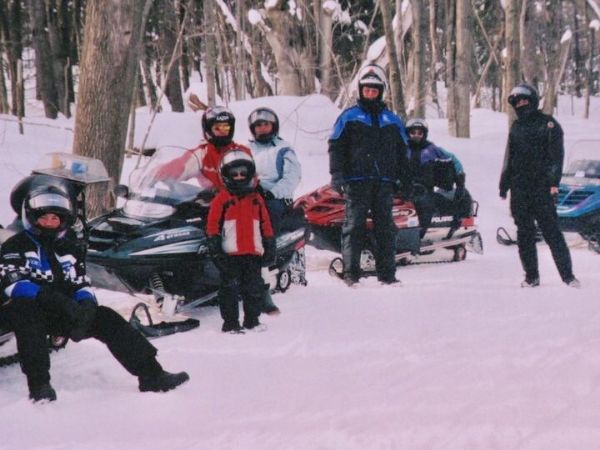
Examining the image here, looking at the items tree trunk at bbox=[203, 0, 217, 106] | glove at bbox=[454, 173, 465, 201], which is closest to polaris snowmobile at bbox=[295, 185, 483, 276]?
glove at bbox=[454, 173, 465, 201]

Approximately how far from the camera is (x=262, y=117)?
5.96 meters

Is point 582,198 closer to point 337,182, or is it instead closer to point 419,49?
point 337,182

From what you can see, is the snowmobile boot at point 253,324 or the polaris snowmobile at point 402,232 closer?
the snowmobile boot at point 253,324

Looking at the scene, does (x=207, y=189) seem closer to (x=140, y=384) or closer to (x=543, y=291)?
(x=140, y=384)

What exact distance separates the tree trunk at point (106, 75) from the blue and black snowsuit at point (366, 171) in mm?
2270

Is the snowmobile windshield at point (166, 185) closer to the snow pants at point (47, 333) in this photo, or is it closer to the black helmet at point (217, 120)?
the black helmet at point (217, 120)

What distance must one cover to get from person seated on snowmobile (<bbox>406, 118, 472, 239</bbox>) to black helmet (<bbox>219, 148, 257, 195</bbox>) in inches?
129

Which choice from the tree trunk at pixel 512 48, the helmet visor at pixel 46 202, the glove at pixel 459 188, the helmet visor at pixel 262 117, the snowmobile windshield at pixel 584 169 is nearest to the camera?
the helmet visor at pixel 46 202

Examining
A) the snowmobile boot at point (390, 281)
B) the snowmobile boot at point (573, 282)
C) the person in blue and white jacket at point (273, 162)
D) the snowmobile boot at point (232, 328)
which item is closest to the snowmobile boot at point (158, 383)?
the snowmobile boot at point (232, 328)

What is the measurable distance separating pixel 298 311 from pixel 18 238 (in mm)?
2358

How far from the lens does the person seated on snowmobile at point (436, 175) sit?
8172mm

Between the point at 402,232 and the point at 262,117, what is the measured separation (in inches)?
92.8

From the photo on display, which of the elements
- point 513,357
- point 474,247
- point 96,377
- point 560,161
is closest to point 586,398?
point 513,357

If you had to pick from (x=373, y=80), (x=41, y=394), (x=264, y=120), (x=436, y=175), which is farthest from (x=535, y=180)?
(x=41, y=394)
